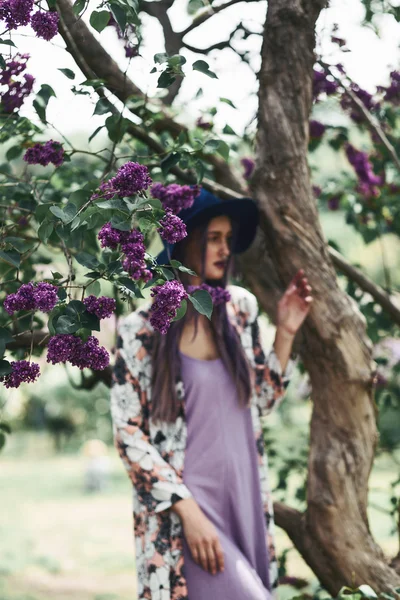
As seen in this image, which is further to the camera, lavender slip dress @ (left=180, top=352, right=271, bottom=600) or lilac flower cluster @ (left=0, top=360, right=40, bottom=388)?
lavender slip dress @ (left=180, top=352, right=271, bottom=600)

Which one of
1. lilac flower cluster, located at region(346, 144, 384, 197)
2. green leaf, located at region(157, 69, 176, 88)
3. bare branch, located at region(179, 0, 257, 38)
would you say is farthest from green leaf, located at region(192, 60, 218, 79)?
lilac flower cluster, located at region(346, 144, 384, 197)

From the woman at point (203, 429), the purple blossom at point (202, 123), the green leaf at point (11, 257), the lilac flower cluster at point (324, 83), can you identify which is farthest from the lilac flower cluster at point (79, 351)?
the lilac flower cluster at point (324, 83)

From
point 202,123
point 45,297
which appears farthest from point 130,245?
point 202,123

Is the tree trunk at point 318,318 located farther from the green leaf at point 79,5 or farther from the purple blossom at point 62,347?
the purple blossom at point 62,347

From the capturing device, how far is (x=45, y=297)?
128cm

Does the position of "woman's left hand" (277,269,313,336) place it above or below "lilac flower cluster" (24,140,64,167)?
below

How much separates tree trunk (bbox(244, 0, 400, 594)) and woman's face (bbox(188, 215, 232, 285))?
0.43ft

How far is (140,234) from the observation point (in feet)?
4.21

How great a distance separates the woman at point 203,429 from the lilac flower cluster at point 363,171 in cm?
77

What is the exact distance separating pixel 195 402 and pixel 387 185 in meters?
1.32

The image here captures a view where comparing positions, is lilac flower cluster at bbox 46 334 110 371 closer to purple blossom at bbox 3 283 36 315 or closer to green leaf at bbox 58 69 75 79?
purple blossom at bbox 3 283 36 315

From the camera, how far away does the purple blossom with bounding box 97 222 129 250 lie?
4.15 feet

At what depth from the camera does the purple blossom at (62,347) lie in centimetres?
126

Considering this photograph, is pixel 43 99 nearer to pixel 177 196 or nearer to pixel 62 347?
pixel 177 196
